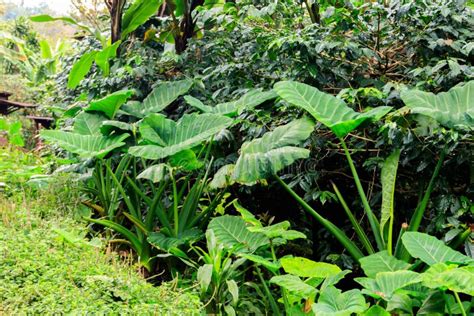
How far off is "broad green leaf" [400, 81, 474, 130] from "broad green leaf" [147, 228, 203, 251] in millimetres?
1515

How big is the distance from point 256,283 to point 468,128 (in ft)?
5.14

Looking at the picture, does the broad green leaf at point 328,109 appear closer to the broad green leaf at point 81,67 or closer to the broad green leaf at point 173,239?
the broad green leaf at point 173,239

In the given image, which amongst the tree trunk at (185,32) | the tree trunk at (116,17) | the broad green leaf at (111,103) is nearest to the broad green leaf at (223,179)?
the broad green leaf at (111,103)

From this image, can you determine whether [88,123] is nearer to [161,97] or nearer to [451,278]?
[161,97]

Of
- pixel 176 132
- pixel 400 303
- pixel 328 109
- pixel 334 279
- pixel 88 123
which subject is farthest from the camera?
pixel 88 123

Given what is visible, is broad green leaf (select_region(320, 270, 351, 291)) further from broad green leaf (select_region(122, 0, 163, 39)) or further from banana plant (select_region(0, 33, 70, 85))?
banana plant (select_region(0, 33, 70, 85))

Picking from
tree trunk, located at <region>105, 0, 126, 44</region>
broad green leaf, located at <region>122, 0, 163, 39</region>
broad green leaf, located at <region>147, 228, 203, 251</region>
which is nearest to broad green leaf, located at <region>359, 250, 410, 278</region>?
broad green leaf, located at <region>147, 228, 203, 251</region>

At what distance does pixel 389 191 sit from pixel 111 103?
85.2 inches

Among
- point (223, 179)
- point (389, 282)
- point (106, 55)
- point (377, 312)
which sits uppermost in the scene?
point (106, 55)

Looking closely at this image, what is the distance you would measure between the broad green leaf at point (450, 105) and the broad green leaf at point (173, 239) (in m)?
1.52

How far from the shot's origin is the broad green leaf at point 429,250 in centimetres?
234

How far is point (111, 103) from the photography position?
3812mm

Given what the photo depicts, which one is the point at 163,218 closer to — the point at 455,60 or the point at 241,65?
the point at 241,65

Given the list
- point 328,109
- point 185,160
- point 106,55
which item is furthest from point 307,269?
point 106,55
